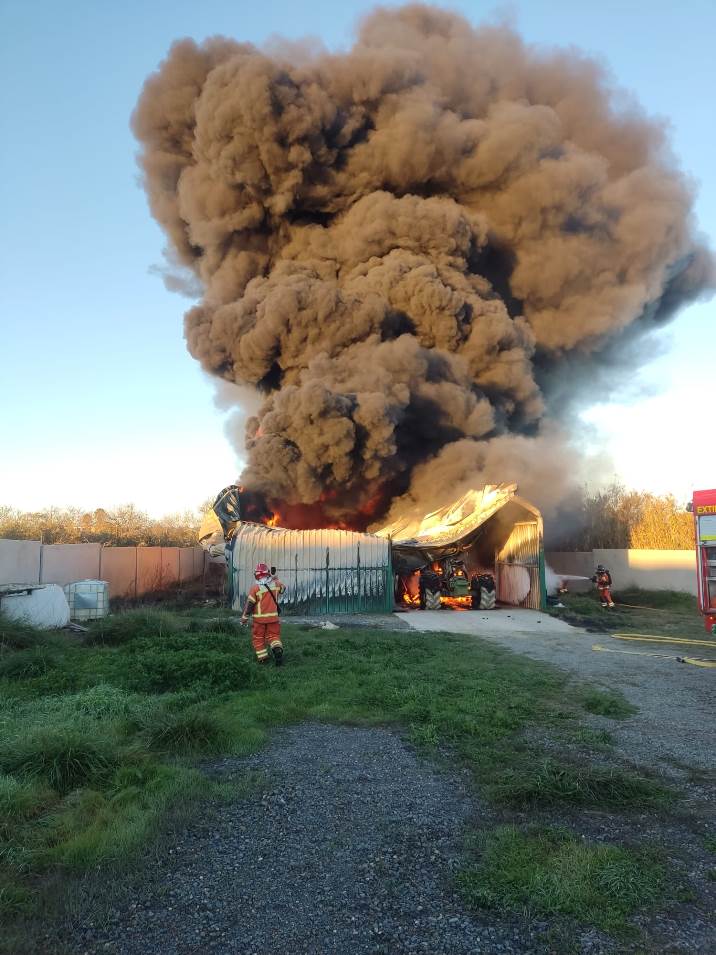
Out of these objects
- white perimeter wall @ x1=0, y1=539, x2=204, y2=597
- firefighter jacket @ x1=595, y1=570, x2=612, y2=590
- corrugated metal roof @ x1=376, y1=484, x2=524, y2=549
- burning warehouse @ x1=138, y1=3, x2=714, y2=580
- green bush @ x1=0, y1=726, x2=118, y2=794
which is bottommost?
green bush @ x1=0, y1=726, x2=118, y2=794

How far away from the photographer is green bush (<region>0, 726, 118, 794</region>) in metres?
4.60

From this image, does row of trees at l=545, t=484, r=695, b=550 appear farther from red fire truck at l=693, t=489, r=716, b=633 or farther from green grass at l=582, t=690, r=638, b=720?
green grass at l=582, t=690, r=638, b=720

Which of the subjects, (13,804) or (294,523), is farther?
(294,523)

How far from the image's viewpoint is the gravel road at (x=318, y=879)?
288 cm

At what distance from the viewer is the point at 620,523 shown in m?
29.0

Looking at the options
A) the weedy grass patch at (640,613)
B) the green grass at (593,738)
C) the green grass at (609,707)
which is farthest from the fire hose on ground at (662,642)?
the green grass at (593,738)

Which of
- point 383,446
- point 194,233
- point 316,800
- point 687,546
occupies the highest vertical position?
point 194,233

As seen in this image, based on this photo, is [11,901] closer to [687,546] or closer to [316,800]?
[316,800]

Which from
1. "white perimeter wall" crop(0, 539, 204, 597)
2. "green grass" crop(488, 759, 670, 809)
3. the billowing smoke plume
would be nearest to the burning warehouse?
the billowing smoke plume

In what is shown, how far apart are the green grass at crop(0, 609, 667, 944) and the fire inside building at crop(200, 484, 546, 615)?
258 inches

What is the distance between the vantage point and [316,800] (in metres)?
4.47

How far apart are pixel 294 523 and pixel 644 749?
19485 millimetres

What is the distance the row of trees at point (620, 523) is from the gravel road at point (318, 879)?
23182mm

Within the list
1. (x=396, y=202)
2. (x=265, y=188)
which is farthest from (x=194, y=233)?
(x=396, y=202)
